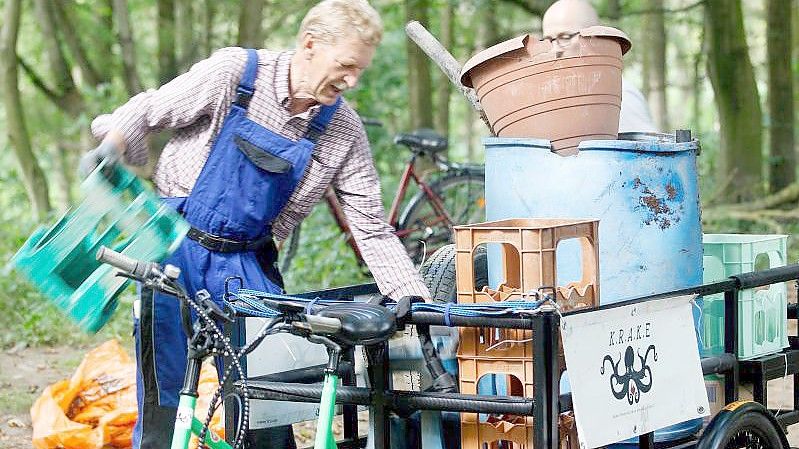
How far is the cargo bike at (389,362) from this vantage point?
111 inches

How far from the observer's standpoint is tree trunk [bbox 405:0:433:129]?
40.5 ft

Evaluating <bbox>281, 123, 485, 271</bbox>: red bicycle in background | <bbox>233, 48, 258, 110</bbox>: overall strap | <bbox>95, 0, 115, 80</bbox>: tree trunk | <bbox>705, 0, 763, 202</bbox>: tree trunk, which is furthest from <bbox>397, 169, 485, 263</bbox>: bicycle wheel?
<bbox>95, 0, 115, 80</bbox>: tree trunk

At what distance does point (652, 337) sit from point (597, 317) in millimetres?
306

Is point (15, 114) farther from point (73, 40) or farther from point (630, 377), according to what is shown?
point (630, 377)

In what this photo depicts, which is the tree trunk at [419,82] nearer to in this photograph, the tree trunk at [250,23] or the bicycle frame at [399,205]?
the tree trunk at [250,23]

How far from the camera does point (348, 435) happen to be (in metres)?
3.93

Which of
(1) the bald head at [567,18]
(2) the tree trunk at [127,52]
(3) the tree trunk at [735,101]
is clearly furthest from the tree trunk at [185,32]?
(1) the bald head at [567,18]

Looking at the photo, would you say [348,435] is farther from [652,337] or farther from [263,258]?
[652,337]

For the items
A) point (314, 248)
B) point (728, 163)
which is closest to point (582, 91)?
point (314, 248)

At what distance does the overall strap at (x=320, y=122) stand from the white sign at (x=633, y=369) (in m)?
1.11

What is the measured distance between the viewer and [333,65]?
345 cm

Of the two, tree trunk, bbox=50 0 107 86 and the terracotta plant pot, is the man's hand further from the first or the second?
tree trunk, bbox=50 0 107 86

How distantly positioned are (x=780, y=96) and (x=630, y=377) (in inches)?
381

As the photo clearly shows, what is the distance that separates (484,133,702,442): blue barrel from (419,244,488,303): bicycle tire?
35cm
